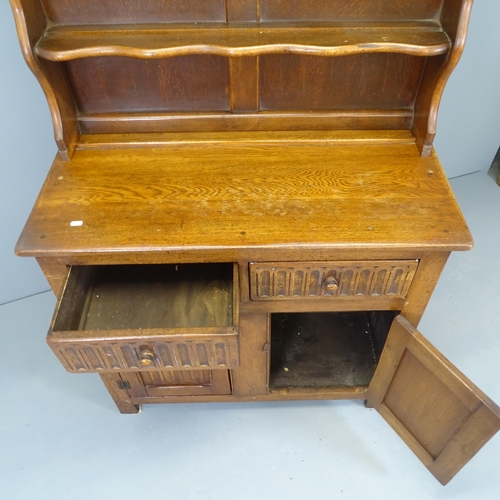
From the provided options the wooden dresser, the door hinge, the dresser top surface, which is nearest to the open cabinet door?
the wooden dresser

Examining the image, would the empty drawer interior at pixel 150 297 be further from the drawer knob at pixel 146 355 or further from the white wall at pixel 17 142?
the white wall at pixel 17 142

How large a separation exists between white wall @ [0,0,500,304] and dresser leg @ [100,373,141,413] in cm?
73

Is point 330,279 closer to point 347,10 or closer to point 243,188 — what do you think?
point 243,188

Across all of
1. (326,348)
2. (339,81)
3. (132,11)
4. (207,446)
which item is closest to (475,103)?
(339,81)

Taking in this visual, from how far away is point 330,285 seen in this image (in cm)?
120

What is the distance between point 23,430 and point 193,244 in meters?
1.09

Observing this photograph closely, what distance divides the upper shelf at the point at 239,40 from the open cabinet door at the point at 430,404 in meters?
0.71

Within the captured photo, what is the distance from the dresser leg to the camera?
1.47 meters

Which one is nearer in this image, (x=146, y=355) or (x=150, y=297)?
(x=146, y=355)

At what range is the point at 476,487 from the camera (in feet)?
4.87

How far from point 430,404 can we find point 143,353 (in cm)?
82

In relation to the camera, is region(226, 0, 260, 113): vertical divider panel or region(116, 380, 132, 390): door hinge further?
region(116, 380, 132, 390): door hinge

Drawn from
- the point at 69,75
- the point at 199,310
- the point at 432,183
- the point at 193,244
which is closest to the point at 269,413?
the point at 199,310

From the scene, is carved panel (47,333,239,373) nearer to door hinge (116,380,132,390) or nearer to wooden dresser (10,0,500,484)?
wooden dresser (10,0,500,484)
